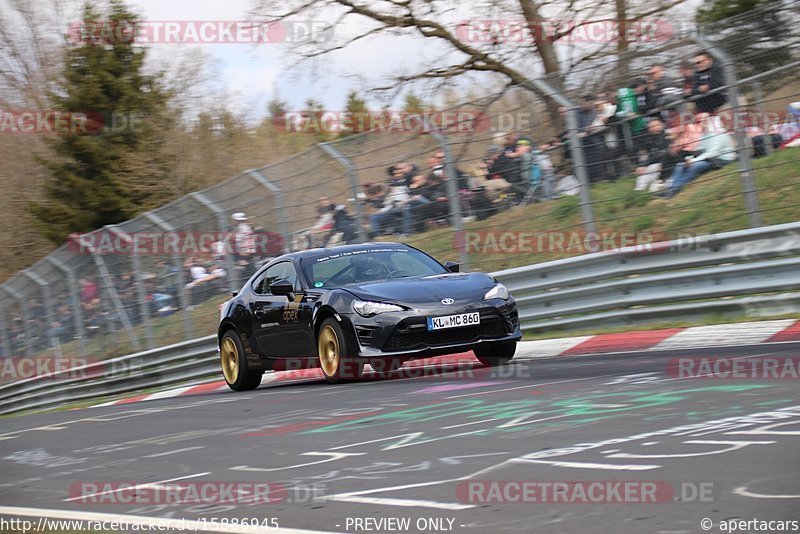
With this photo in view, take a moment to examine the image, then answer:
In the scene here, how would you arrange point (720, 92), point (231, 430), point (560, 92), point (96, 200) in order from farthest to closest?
point (96, 200), point (560, 92), point (720, 92), point (231, 430)

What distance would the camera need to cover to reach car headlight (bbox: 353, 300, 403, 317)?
1002cm

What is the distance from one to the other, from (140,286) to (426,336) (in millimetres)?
10465

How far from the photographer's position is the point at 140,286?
63.6 feet

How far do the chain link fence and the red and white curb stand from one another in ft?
4.28

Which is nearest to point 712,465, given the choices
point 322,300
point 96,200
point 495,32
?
point 322,300

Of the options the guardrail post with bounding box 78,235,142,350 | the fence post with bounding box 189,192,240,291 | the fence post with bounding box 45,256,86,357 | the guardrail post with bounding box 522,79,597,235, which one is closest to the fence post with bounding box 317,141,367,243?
the fence post with bounding box 189,192,240,291

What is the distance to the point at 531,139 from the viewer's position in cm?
1299

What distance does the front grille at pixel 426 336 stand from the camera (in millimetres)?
9914

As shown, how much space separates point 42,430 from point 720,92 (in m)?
7.17

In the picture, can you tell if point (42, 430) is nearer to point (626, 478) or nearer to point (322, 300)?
point (322, 300)

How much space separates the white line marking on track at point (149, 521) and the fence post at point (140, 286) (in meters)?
13.6
